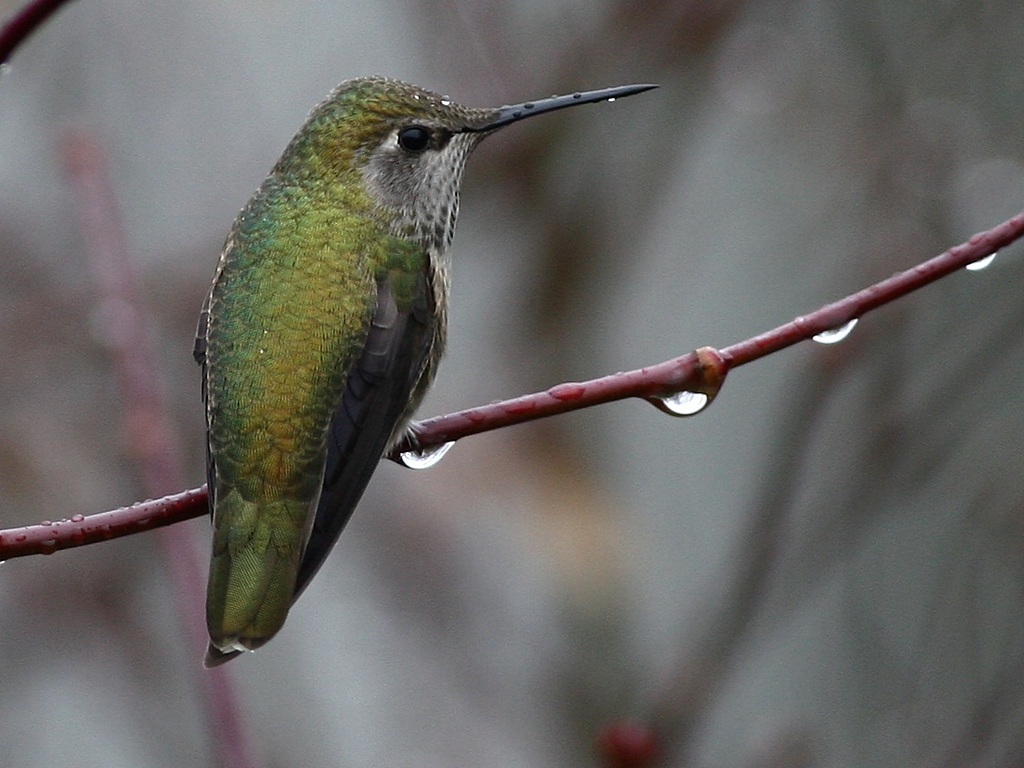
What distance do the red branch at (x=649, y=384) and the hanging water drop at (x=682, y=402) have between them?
2cm

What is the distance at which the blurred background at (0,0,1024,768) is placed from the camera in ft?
17.0

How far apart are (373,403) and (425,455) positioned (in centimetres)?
19

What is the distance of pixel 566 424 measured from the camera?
617 centimetres

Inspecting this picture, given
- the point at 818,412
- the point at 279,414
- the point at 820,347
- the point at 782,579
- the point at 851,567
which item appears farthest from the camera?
the point at 851,567

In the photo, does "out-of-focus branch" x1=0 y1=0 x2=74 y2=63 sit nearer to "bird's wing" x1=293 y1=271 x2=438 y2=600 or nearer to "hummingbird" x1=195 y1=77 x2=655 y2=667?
"hummingbird" x1=195 y1=77 x2=655 y2=667

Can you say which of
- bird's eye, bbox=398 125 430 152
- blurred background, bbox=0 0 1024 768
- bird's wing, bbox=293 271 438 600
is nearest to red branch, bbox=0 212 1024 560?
bird's wing, bbox=293 271 438 600

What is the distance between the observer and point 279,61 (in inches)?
314

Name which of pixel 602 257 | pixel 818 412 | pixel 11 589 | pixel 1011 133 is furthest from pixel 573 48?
pixel 11 589

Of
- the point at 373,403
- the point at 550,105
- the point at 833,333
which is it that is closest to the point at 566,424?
the point at 550,105

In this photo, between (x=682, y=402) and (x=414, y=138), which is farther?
(x=414, y=138)

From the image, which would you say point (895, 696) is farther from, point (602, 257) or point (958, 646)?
point (602, 257)

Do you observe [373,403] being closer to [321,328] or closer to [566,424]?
[321,328]

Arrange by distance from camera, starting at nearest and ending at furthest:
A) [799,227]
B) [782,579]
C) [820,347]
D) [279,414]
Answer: [279,414]
[820,347]
[782,579]
[799,227]

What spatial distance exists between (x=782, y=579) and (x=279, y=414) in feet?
7.93
